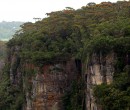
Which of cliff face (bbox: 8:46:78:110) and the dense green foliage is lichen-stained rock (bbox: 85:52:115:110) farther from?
cliff face (bbox: 8:46:78:110)

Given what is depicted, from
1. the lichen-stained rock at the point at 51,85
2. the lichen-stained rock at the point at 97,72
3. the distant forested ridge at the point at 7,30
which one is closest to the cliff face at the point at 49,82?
the lichen-stained rock at the point at 51,85

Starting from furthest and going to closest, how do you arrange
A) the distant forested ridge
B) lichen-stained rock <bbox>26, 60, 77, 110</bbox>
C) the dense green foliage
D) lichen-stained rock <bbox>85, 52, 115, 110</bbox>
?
the distant forested ridge
lichen-stained rock <bbox>26, 60, 77, 110</bbox>
lichen-stained rock <bbox>85, 52, 115, 110</bbox>
the dense green foliage

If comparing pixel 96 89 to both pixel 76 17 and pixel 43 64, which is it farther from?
pixel 76 17

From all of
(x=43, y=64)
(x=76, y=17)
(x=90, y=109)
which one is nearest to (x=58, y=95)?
(x=43, y=64)

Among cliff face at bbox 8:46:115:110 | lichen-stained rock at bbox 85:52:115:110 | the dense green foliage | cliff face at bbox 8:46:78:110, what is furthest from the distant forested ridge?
lichen-stained rock at bbox 85:52:115:110

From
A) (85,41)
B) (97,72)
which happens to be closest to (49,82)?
(85,41)
